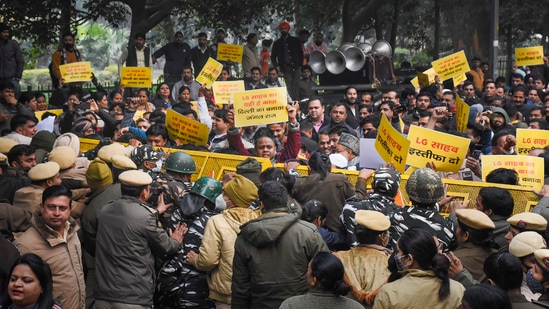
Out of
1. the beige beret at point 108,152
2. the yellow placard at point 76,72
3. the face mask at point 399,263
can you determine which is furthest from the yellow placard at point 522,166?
the yellow placard at point 76,72

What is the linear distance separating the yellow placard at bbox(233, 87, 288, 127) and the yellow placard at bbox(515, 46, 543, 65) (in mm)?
8940

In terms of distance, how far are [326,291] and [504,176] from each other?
11.2 ft

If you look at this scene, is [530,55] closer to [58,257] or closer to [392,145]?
[392,145]

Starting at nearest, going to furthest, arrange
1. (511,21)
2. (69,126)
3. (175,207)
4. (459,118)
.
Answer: (175,207)
(459,118)
(69,126)
(511,21)

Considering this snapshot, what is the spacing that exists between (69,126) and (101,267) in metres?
5.61

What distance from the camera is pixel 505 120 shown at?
443 inches

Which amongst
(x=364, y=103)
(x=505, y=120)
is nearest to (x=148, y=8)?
(x=364, y=103)

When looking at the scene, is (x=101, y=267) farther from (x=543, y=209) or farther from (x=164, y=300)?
(x=543, y=209)

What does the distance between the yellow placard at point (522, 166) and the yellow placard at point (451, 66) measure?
5.97 m

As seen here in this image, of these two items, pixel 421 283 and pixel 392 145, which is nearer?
pixel 421 283

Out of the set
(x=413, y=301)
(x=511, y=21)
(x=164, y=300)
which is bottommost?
(x=164, y=300)

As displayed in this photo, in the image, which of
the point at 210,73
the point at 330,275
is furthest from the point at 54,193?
the point at 210,73

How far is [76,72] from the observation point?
46.6 ft

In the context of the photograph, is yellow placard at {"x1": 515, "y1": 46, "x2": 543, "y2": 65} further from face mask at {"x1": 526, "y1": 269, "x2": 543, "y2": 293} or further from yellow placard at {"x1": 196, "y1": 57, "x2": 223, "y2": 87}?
face mask at {"x1": 526, "y1": 269, "x2": 543, "y2": 293}
